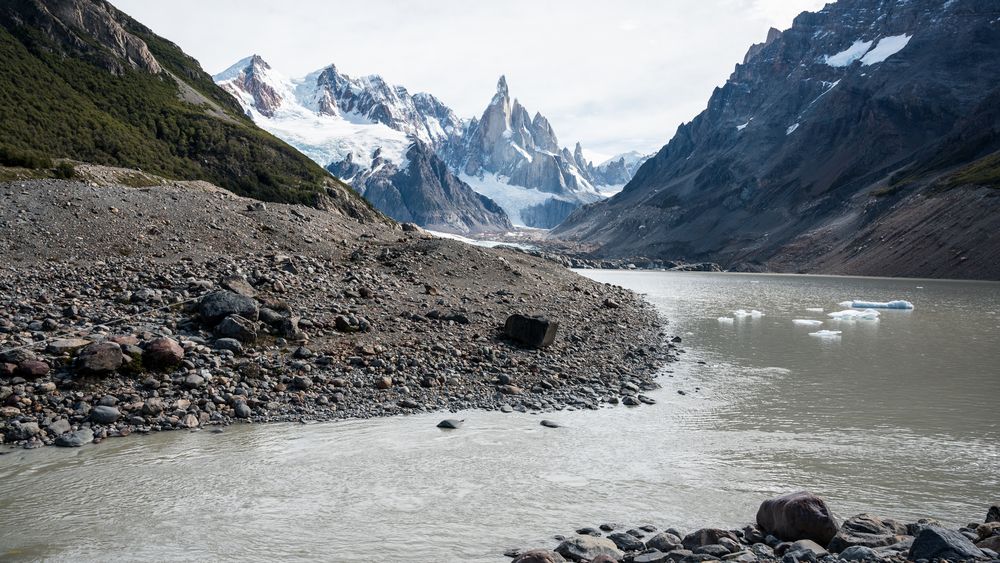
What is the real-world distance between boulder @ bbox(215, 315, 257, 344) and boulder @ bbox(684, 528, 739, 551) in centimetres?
1475

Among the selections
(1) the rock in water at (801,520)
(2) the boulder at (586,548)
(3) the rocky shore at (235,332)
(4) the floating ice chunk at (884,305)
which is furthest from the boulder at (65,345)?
(4) the floating ice chunk at (884,305)

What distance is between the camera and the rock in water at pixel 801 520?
9.46m

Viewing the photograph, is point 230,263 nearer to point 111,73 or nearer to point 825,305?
point 825,305

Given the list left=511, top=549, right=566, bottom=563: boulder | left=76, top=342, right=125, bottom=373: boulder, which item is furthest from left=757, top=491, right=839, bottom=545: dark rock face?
left=76, top=342, right=125, bottom=373: boulder

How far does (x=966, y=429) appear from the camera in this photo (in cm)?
1675

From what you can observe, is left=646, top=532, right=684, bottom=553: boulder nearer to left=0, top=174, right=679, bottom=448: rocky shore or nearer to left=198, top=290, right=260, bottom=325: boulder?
left=0, top=174, right=679, bottom=448: rocky shore

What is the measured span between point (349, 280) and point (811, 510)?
2302 cm

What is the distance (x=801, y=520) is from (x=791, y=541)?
1.20 ft

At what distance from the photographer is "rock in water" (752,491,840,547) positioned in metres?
9.46

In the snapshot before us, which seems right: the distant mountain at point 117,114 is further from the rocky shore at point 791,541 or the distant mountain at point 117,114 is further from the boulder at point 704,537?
the boulder at point 704,537

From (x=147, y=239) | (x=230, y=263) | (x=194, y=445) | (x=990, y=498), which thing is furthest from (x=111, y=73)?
(x=990, y=498)

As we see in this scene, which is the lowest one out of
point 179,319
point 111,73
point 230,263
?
point 179,319

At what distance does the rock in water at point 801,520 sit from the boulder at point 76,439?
14090mm

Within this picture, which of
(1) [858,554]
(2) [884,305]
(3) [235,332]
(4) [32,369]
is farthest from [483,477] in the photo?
(2) [884,305]
